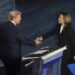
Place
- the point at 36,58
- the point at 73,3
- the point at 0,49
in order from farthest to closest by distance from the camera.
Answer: the point at 73,3
the point at 0,49
the point at 36,58

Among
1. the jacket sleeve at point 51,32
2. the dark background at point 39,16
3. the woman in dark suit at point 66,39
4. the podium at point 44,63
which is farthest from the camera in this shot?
the dark background at point 39,16

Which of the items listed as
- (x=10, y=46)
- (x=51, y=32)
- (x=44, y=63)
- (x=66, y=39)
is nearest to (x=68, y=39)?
(x=66, y=39)

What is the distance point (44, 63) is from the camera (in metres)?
4.96

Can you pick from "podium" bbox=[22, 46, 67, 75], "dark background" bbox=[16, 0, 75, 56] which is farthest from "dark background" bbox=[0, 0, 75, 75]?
"podium" bbox=[22, 46, 67, 75]

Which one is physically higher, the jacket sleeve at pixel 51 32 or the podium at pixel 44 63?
the podium at pixel 44 63

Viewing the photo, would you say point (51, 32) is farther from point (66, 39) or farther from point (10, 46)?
point (10, 46)

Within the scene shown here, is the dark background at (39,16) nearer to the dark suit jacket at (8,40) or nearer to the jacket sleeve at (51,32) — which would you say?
the jacket sleeve at (51,32)

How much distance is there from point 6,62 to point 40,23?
8.85 ft

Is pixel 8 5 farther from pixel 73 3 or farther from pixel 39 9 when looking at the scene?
pixel 73 3

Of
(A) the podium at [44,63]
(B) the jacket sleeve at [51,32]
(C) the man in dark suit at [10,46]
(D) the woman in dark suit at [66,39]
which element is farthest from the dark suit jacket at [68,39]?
(A) the podium at [44,63]

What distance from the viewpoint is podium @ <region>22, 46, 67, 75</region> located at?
494 centimetres

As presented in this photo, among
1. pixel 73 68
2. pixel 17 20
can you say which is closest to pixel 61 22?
pixel 17 20

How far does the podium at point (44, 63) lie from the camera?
4.94m

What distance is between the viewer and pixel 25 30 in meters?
8.86
